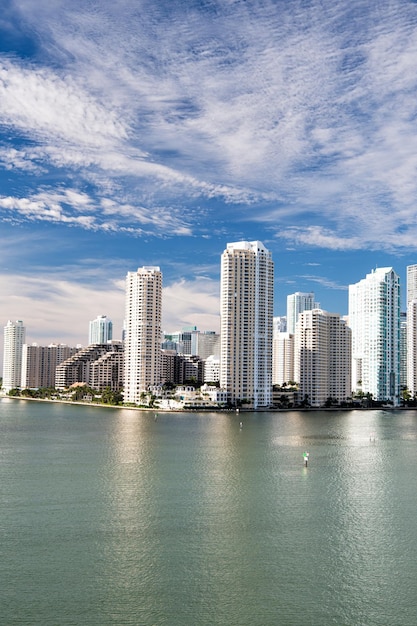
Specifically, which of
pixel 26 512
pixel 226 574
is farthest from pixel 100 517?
pixel 226 574

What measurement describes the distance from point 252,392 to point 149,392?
58.3 feet

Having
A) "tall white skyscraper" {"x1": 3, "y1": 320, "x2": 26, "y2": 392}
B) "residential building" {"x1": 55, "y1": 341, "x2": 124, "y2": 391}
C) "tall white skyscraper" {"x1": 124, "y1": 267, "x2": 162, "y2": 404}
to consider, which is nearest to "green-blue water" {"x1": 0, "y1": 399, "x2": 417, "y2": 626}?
"tall white skyscraper" {"x1": 124, "y1": 267, "x2": 162, "y2": 404}

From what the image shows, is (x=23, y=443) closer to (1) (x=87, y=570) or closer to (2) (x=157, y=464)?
(2) (x=157, y=464)

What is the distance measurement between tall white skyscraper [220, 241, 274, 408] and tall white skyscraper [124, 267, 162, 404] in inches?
483

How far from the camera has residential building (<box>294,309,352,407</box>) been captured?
12650 cm

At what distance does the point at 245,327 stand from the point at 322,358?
82.8ft

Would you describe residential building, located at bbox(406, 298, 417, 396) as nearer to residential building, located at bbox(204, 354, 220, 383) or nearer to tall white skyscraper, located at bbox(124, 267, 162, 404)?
residential building, located at bbox(204, 354, 220, 383)

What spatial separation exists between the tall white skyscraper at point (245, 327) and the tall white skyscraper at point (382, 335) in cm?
3456

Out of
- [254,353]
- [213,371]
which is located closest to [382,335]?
[213,371]

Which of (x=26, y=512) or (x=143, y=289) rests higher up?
(x=143, y=289)

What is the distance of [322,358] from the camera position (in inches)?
5027

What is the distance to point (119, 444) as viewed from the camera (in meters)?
55.6

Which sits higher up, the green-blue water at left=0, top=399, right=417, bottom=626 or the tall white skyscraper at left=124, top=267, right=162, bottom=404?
the tall white skyscraper at left=124, top=267, right=162, bottom=404

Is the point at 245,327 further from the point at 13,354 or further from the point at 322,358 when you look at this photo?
the point at 13,354
